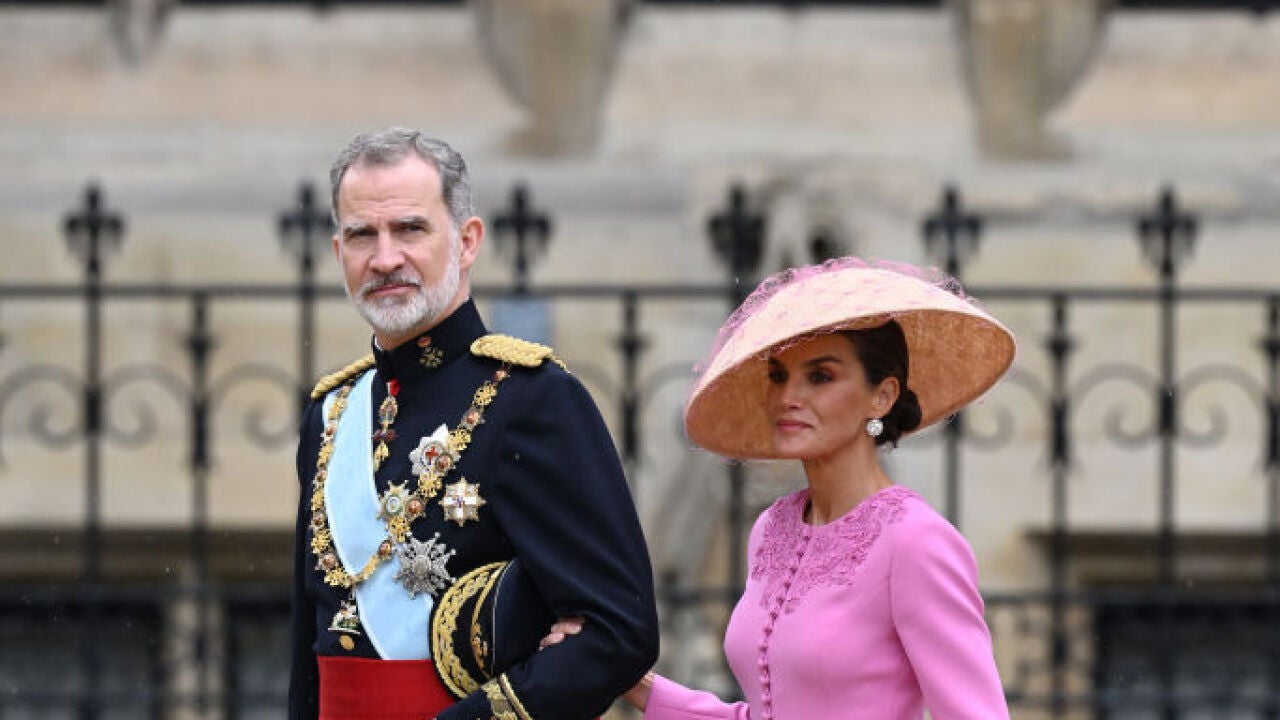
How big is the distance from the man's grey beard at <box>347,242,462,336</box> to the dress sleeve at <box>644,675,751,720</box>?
23.3 inches

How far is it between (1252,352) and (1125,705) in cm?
132

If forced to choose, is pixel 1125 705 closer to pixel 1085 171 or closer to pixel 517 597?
pixel 1085 171

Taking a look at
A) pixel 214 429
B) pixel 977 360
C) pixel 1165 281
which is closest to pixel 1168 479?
pixel 1165 281

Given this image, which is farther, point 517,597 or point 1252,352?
point 1252,352

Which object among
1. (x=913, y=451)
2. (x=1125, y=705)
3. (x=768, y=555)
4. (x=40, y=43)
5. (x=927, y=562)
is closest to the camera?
(x=927, y=562)

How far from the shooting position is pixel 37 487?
844cm

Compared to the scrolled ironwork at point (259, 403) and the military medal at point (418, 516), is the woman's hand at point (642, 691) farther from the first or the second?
the scrolled ironwork at point (259, 403)

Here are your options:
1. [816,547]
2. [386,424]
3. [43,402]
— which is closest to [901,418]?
[816,547]

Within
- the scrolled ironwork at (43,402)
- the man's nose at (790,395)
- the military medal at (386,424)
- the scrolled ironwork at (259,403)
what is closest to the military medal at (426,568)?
the military medal at (386,424)

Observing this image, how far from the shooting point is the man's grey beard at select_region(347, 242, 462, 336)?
3.49 m

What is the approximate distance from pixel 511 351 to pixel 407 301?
16cm

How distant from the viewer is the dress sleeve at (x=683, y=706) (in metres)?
3.65

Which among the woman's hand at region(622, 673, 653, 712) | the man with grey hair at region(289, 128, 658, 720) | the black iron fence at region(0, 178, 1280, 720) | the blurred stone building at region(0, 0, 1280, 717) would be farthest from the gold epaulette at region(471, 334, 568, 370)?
the blurred stone building at region(0, 0, 1280, 717)

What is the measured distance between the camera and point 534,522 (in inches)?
137
